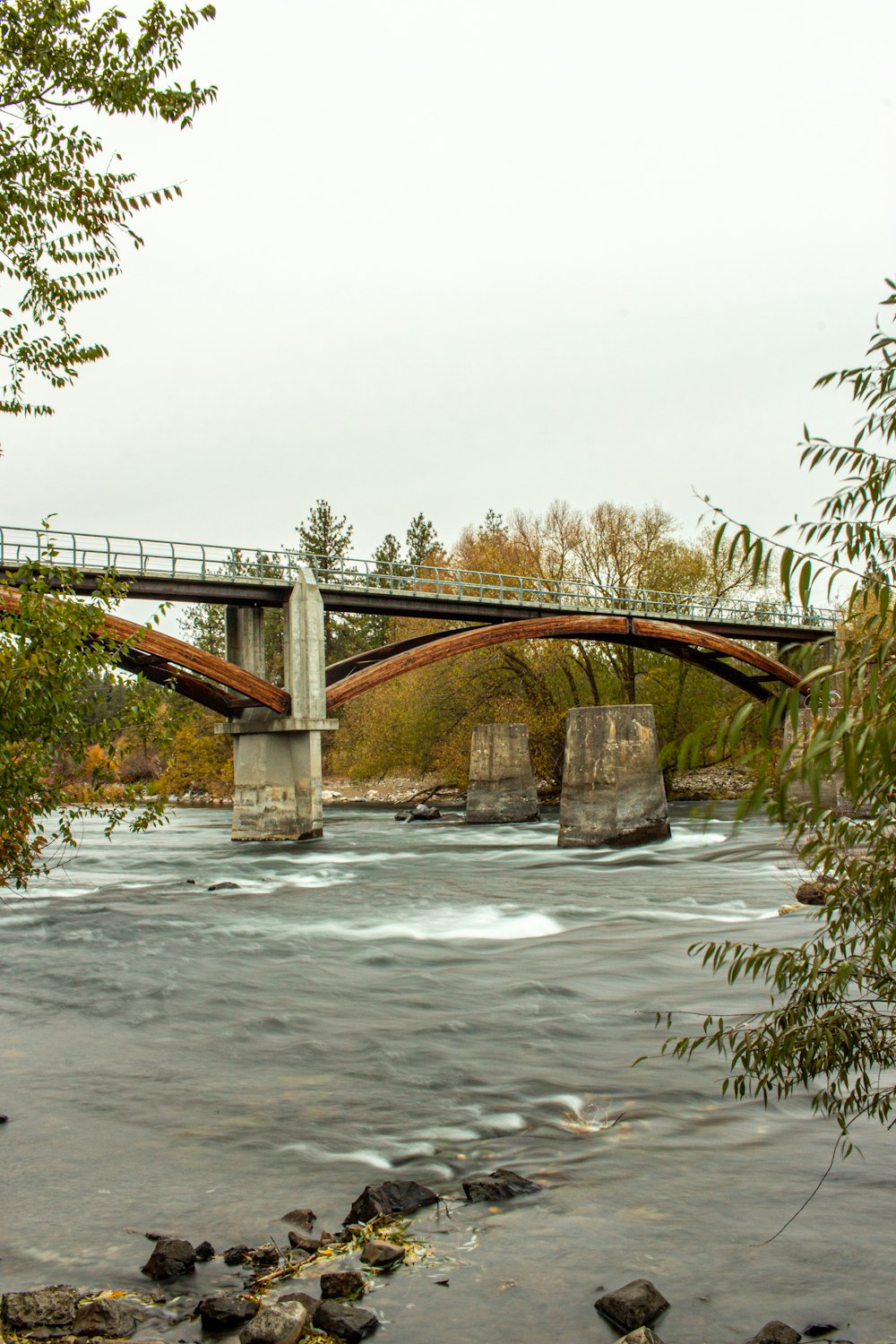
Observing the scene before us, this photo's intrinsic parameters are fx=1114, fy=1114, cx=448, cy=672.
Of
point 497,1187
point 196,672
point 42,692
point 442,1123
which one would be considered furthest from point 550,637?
point 497,1187

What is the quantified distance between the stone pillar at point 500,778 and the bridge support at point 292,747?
6.23 m

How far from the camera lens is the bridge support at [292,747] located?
111 ft

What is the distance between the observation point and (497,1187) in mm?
6219

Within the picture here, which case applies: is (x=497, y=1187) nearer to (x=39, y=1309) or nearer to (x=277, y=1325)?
(x=277, y=1325)

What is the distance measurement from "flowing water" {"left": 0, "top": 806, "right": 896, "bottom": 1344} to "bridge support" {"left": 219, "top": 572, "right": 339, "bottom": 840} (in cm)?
1629

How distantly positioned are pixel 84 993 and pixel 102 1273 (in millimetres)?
7641

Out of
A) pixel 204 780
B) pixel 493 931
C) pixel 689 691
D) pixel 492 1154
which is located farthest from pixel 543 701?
pixel 492 1154

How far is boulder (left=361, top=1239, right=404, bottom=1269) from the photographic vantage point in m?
5.26

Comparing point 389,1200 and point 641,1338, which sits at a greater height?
point 641,1338

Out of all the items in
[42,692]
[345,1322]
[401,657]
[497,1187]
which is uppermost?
[401,657]

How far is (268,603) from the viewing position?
34.5m

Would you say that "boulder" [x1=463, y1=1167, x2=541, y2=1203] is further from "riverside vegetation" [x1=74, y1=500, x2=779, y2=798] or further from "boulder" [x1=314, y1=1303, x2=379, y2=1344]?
"riverside vegetation" [x1=74, y1=500, x2=779, y2=798]

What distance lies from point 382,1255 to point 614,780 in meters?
24.5

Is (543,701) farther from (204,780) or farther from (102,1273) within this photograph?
(102,1273)
